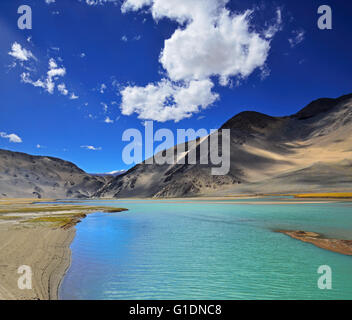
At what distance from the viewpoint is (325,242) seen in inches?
698

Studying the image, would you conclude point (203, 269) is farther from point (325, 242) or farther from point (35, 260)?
point (325, 242)

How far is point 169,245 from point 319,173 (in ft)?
453

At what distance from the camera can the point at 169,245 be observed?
1797 centimetres

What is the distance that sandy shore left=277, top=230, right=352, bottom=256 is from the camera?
15734mm

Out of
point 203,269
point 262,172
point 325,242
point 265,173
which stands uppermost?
point 262,172

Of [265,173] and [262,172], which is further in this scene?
[262,172]

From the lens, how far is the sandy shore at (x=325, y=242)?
51.6ft

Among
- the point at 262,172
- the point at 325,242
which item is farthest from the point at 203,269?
the point at 262,172

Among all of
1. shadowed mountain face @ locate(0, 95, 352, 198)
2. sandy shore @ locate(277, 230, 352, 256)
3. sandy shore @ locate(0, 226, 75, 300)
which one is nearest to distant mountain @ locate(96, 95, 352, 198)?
shadowed mountain face @ locate(0, 95, 352, 198)

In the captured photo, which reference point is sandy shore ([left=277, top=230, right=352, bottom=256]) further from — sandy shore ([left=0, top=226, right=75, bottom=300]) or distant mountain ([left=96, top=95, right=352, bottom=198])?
distant mountain ([left=96, top=95, right=352, bottom=198])
